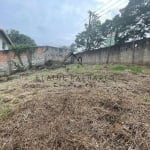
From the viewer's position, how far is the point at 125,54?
10.7 meters

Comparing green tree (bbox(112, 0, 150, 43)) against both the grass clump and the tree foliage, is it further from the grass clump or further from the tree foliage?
the grass clump

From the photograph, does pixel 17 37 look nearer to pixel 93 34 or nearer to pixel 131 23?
pixel 93 34

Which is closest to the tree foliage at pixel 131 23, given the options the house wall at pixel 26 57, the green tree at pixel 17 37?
the house wall at pixel 26 57

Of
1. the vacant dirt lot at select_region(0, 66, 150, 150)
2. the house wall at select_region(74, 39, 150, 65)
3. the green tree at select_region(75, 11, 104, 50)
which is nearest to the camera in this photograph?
the vacant dirt lot at select_region(0, 66, 150, 150)

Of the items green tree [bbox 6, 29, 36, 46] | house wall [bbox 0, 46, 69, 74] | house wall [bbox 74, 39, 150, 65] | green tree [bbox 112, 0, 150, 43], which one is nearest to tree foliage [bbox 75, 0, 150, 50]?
green tree [bbox 112, 0, 150, 43]

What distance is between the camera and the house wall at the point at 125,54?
30.7 feet

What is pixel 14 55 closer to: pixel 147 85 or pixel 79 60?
pixel 79 60

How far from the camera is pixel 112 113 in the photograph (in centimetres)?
274

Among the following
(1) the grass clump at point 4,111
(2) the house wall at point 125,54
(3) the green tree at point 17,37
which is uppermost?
(3) the green tree at point 17,37

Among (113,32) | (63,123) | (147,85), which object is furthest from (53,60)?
(63,123)

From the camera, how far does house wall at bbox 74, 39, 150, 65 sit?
935cm

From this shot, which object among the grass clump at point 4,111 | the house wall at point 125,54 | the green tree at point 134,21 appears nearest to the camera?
the grass clump at point 4,111

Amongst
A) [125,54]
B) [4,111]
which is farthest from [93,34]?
[4,111]

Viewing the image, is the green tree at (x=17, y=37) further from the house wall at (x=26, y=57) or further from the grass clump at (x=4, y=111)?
the grass clump at (x=4, y=111)
